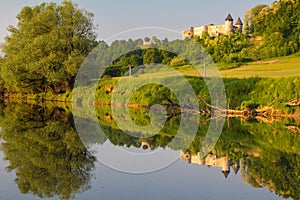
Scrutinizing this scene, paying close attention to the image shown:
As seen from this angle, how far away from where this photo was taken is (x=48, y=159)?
1149 cm

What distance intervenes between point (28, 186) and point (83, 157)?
10.2 ft

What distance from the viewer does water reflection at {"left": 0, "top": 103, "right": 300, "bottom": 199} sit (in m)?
9.10

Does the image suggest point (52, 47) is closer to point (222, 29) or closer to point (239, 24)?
point (222, 29)

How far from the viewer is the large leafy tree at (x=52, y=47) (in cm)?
3703

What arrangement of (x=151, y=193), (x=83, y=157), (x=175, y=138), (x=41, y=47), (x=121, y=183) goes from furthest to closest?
(x=41, y=47), (x=175, y=138), (x=83, y=157), (x=121, y=183), (x=151, y=193)

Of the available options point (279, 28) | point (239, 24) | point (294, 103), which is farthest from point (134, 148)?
point (239, 24)

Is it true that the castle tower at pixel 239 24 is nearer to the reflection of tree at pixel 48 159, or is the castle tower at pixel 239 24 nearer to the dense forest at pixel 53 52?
the dense forest at pixel 53 52

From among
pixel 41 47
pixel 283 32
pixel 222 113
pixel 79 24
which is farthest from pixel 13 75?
pixel 283 32

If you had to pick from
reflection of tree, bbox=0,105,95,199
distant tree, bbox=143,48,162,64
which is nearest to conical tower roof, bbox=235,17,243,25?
distant tree, bbox=143,48,162,64

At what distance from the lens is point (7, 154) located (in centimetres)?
Answer: 1233

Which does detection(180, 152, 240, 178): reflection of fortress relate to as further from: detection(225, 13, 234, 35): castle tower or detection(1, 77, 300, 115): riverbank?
detection(225, 13, 234, 35): castle tower

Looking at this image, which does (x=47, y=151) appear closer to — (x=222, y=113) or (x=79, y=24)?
(x=222, y=113)

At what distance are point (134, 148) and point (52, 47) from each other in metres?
25.0

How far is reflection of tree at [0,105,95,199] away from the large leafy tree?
62.4 feet
